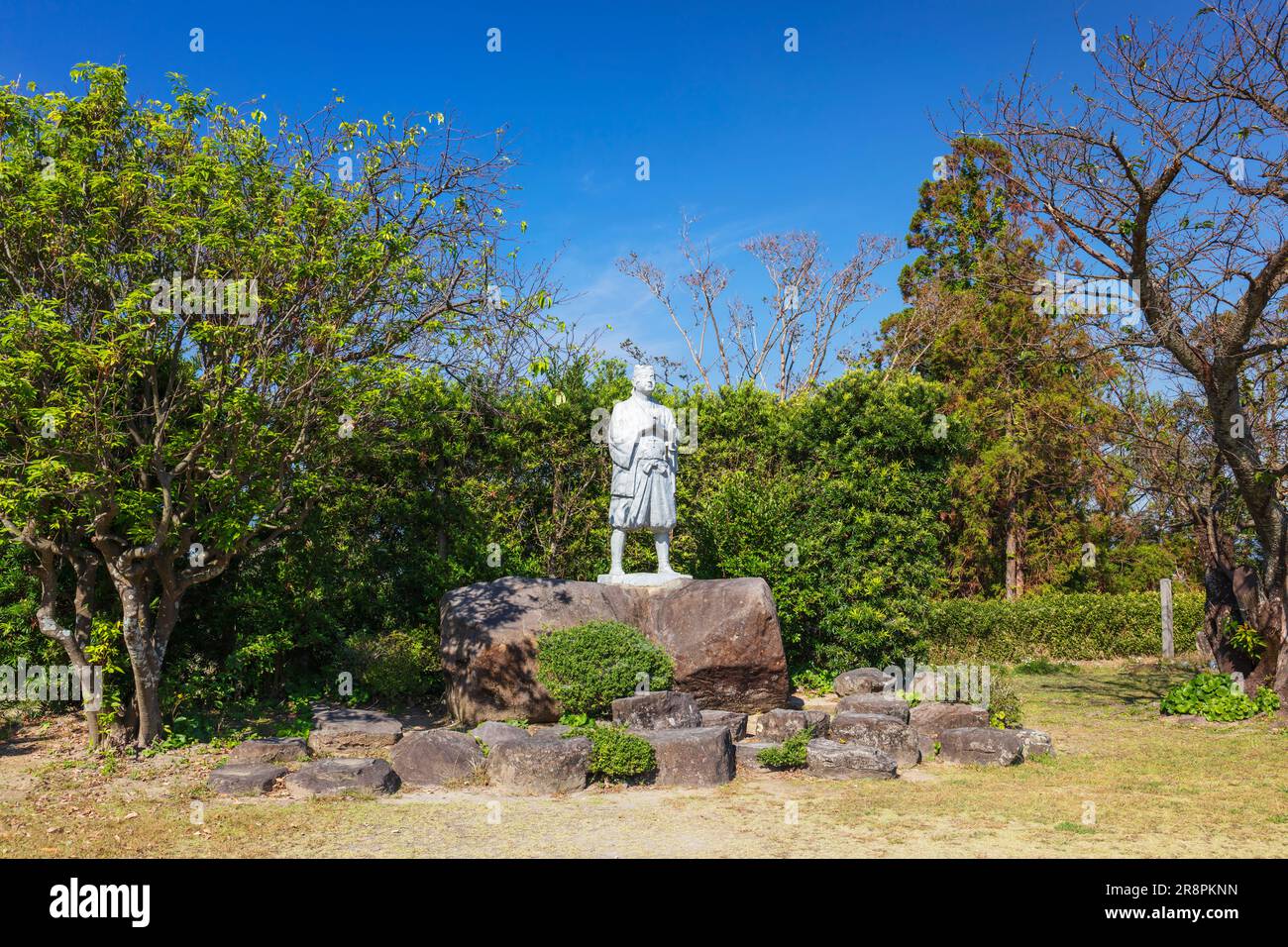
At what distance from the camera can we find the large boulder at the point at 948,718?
10.1 m

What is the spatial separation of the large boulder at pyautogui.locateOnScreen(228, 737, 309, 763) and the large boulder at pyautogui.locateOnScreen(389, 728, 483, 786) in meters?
1.08

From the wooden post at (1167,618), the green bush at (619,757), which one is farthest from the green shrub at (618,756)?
the wooden post at (1167,618)

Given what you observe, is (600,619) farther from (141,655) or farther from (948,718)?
(141,655)

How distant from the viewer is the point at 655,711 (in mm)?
9750

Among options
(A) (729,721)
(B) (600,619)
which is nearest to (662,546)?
(B) (600,619)

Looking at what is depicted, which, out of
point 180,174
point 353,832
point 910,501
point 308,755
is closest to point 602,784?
point 353,832

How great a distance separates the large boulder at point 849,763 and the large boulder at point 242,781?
192 inches

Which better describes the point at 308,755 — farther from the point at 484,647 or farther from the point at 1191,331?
the point at 1191,331

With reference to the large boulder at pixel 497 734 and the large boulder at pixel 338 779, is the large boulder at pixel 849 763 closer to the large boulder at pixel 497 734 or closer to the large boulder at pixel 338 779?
the large boulder at pixel 497 734

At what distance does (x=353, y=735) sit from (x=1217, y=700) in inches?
403

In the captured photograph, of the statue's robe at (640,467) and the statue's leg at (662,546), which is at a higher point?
the statue's robe at (640,467)

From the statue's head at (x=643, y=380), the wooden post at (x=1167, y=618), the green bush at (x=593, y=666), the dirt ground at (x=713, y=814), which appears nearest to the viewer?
the dirt ground at (x=713, y=814)

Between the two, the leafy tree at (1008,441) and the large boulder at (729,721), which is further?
the leafy tree at (1008,441)

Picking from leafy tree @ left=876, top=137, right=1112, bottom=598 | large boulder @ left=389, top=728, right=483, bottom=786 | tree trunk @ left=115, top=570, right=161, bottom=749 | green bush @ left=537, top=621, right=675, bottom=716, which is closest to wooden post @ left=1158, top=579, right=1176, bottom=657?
leafy tree @ left=876, top=137, right=1112, bottom=598
